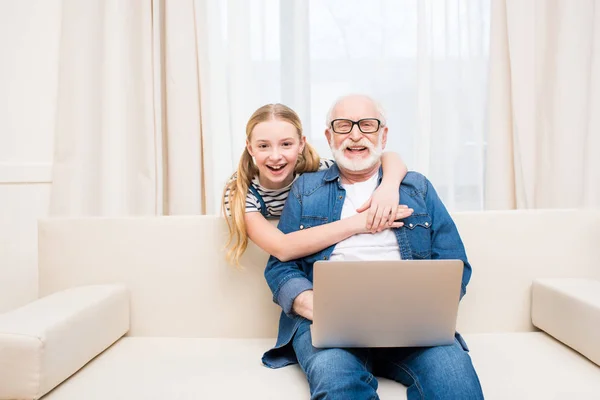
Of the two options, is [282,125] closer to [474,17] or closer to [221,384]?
[221,384]

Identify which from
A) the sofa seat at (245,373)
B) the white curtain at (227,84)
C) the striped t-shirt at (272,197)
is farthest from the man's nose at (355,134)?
the white curtain at (227,84)

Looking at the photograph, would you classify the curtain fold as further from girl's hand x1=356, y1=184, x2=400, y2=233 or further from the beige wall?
girl's hand x1=356, y1=184, x2=400, y2=233

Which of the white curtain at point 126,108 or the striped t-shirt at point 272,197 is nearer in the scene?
the striped t-shirt at point 272,197

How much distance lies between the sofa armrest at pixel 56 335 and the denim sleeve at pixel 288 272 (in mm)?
488

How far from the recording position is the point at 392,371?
54.2 inches

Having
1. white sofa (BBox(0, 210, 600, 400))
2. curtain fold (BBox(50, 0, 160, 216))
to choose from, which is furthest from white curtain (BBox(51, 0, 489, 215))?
white sofa (BBox(0, 210, 600, 400))

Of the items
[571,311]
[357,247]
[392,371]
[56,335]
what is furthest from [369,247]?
[56,335]

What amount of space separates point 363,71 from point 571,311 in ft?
4.41

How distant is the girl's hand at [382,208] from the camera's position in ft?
4.91

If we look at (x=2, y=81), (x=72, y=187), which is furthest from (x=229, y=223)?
(x=2, y=81)

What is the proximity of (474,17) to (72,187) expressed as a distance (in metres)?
1.87

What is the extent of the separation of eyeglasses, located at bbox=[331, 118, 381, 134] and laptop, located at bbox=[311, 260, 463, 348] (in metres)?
0.58

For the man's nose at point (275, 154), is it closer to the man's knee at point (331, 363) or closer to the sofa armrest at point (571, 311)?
the man's knee at point (331, 363)

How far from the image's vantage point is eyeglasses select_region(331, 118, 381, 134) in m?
1.61
